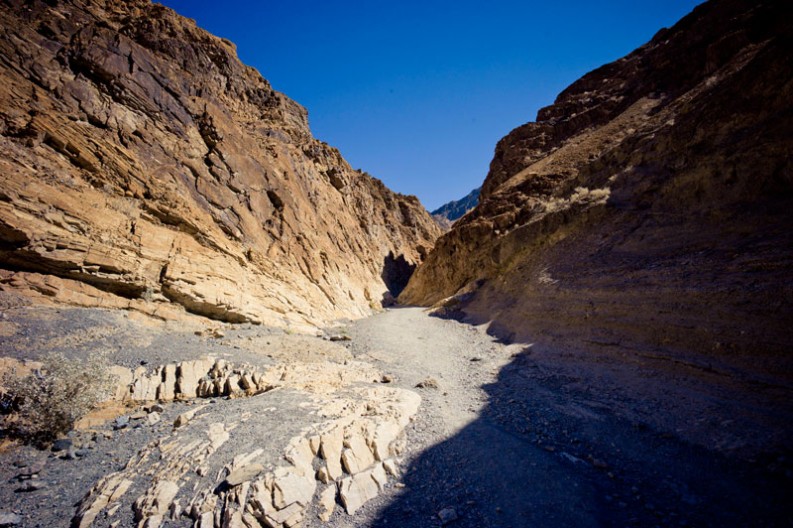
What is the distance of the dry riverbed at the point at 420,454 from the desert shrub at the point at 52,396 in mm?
297

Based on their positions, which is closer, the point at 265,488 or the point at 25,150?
the point at 265,488

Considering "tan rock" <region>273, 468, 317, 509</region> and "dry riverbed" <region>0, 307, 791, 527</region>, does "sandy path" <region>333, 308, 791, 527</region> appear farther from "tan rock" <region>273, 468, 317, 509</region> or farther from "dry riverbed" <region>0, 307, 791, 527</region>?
"tan rock" <region>273, 468, 317, 509</region>

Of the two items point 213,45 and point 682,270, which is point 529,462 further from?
point 213,45

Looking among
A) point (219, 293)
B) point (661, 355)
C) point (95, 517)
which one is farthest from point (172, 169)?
point (661, 355)

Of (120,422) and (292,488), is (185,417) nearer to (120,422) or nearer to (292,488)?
(120,422)

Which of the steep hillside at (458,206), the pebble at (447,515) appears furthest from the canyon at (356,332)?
the steep hillside at (458,206)

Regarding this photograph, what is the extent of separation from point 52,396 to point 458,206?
523 feet

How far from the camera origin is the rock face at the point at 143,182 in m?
8.99

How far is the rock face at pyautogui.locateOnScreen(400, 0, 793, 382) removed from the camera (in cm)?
655

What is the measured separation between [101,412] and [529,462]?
8.35 meters

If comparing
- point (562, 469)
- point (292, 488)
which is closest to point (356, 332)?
point (292, 488)

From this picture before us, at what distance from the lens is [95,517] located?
3.92 m

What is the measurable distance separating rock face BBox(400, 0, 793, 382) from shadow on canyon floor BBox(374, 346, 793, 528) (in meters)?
2.44

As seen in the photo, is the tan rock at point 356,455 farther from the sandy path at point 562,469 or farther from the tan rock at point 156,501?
the tan rock at point 156,501
